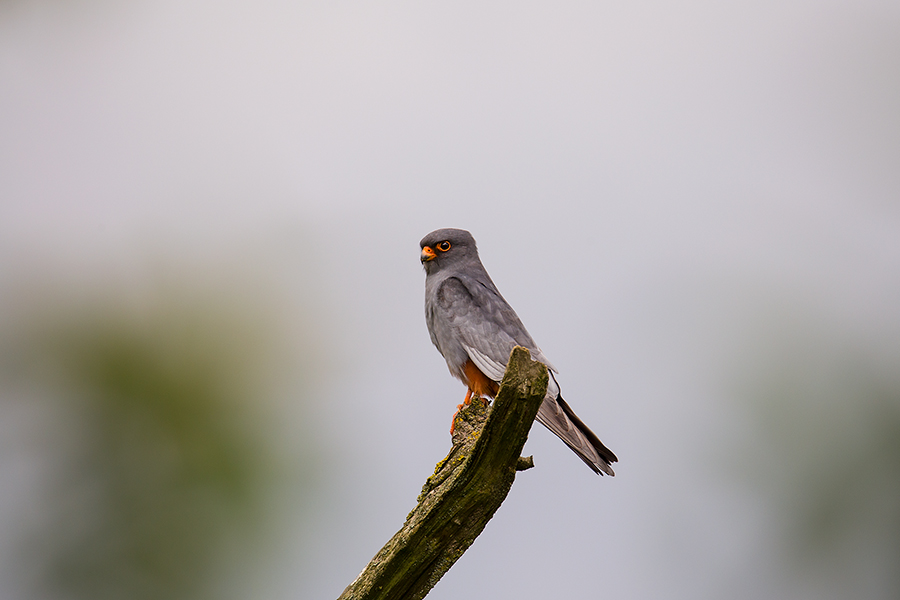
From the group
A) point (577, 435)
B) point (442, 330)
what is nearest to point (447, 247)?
point (442, 330)

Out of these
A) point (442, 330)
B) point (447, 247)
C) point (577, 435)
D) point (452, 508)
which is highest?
point (447, 247)

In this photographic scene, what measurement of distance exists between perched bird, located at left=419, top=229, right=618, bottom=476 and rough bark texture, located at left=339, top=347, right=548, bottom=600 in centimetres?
70

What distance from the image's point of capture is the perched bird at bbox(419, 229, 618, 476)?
3.25 meters

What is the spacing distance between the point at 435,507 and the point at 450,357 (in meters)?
1.30

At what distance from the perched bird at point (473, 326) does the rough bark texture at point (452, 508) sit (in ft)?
2.31

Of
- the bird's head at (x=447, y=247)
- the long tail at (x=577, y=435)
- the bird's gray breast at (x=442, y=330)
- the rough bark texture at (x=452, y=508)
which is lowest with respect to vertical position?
the rough bark texture at (x=452, y=508)

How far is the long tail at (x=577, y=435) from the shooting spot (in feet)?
10.4

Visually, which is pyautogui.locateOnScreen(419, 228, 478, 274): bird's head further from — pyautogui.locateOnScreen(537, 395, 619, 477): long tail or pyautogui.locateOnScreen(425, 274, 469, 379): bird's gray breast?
pyautogui.locateOnScreen(537, 395, 619, 477): long tail

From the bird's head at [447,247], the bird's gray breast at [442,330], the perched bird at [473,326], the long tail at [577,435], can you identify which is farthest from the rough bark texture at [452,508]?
the bird's head at [447,247]

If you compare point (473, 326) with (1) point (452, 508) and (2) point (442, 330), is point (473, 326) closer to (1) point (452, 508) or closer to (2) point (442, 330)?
(2) point (442, 330)

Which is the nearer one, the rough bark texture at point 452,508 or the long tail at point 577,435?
the rough bark texture at point 452,508

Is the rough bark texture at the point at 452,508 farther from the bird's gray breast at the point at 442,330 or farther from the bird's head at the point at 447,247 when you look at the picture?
the bird's head at the point at 447,247

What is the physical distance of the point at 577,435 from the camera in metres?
3.18

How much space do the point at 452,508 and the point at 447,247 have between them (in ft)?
5.71
